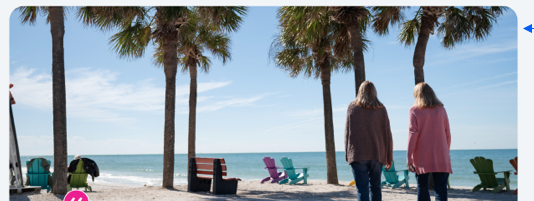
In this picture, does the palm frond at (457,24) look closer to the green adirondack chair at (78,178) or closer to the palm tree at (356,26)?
the palm tree at (356,26)

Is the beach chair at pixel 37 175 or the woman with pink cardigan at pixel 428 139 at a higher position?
the woman with pink cardigan at pixel 428 139

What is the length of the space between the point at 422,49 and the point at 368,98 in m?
5.32

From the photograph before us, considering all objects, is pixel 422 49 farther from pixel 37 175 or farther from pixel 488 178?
pixel 37 175

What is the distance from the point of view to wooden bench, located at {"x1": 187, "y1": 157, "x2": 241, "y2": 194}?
812 cm

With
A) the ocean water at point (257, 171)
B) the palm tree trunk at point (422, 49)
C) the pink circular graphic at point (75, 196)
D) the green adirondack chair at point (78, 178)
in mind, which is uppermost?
the palm tree trunk at point (422, 49)

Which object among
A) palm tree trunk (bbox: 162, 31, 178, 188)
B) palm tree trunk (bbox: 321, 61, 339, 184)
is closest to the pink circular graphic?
palm tree trunk (bbox: 162, 31, 178, 188)

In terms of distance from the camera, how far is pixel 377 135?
418 cm

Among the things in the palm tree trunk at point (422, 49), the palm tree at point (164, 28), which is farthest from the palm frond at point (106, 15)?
the palm tree trunk at point (422, 49)

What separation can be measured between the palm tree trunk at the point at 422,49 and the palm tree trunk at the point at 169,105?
5.74 metres

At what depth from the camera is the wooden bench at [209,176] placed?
26.6ft

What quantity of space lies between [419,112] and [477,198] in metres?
4.45

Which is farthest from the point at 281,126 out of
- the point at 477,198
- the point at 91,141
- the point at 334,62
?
the point at 477,198

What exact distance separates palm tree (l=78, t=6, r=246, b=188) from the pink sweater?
5.69 metres

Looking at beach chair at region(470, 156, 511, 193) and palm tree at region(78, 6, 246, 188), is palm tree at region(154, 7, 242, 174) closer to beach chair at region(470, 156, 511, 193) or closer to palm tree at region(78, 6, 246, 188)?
palm tree at region(78, 6, 246, 188)
